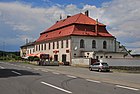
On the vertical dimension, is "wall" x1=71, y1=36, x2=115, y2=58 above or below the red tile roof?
below

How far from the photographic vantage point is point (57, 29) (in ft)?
265

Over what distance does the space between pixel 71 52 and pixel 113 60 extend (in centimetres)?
1786

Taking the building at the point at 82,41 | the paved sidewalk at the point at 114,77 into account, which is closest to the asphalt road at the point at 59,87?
the paved sidewalk at the point at 114,77

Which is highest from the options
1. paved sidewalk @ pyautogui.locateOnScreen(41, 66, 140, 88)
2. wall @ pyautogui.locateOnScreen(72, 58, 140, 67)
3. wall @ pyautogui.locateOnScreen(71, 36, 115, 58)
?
wall @ pyautogui.locateOnScreen(71, 36, 115, 58)

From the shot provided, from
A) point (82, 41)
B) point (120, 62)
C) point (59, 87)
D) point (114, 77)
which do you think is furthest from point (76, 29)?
point (59, 87)

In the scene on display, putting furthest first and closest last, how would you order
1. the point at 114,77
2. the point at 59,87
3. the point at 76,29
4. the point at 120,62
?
the point at 76,29 < the point at 120,62 < the point at 114,77 < the point at 59,87

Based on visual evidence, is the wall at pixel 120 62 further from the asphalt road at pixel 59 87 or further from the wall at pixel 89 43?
the asphalt road at pixel 59 87

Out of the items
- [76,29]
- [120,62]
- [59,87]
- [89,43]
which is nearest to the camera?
[59,87]

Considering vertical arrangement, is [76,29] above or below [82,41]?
above

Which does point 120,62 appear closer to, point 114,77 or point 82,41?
point 82,41

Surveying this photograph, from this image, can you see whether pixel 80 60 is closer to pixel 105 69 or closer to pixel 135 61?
pixel 135 61

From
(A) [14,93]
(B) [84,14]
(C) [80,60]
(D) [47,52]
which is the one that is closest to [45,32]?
(D) [47,52]

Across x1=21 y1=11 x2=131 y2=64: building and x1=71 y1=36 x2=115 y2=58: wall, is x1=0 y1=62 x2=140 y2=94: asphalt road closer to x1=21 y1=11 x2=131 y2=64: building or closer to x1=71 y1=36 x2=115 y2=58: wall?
x1=21 y1=11 x2=131 y2=64: building

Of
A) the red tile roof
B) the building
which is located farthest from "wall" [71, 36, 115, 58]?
the red tile roof
